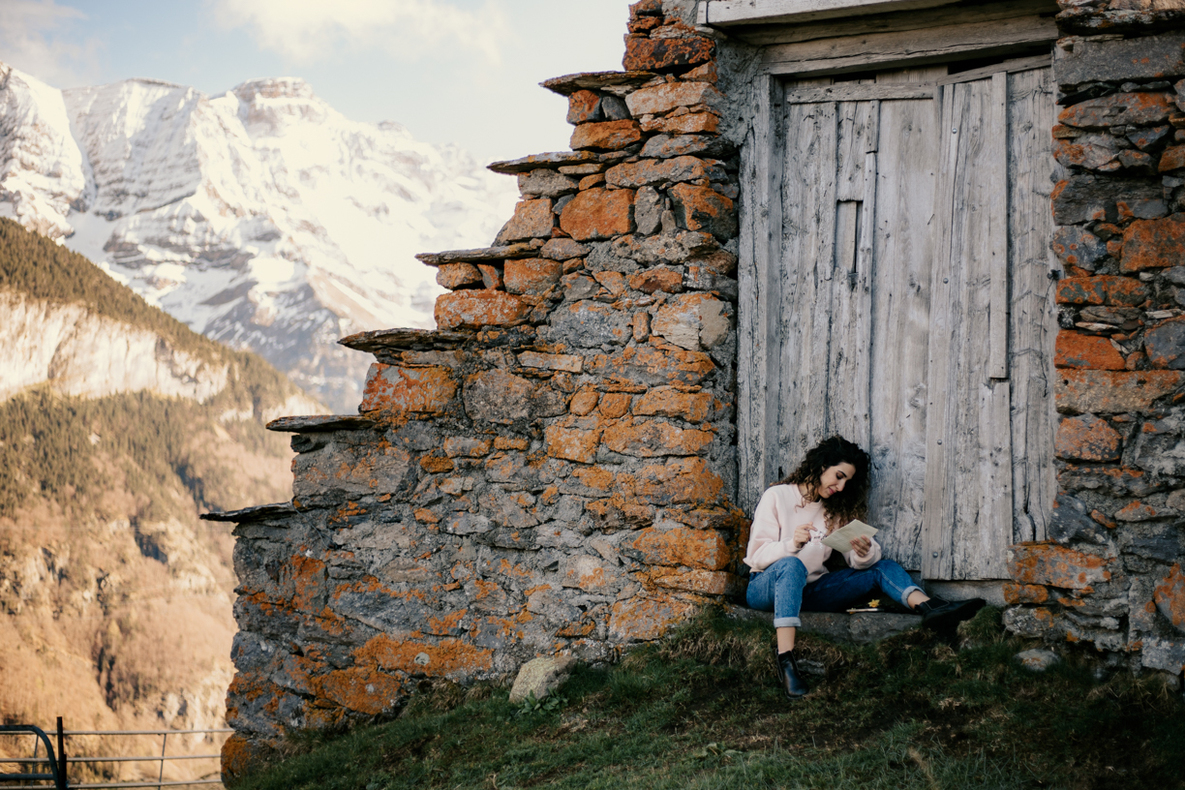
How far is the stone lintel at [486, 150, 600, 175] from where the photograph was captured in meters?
4.15

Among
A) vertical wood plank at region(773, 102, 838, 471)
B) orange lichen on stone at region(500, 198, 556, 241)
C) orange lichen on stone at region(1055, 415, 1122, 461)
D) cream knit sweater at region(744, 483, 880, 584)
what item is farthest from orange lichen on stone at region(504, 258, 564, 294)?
orange lichen on stone at region(1055, 415, 1122, 461)

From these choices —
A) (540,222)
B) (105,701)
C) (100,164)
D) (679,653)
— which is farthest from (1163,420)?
(100,164)

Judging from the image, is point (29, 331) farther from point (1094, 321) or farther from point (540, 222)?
point (1094, 321)

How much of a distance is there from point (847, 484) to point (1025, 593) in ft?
2.57

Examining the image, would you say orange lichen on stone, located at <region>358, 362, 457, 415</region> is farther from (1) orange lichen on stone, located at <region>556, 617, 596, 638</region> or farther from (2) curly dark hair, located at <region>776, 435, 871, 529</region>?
(2) curly dark hair, located at <region>776, 435, 871, 529</region>

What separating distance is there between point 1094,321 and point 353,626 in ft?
11.5

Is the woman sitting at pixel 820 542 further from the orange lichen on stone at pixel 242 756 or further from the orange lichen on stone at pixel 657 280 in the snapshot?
the orange lichen on stone at pixel 242 756

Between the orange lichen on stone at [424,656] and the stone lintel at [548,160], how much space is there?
7.53 feet

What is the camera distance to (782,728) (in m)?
3.04

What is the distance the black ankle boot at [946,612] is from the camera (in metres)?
3.29

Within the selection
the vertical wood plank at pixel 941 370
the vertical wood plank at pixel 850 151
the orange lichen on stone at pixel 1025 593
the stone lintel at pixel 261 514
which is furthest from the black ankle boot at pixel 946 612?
the stone lintel at pixel 261 514

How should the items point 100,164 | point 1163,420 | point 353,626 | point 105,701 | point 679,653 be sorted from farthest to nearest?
point 100,164 → point 105,701 → point 353,626 → point 679,653 → point 1163,420

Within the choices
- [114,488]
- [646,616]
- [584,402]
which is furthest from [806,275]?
[114,488]

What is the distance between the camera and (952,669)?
3127 mm
